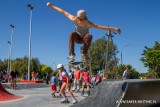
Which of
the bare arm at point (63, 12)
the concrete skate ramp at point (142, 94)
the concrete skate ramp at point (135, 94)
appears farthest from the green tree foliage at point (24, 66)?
the concrete skate ramp at point (142, 94)

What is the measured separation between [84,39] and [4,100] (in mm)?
6533

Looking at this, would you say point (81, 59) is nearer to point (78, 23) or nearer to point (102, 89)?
point (78, 23)

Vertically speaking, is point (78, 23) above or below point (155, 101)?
above

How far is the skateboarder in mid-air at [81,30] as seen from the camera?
23.0 feet

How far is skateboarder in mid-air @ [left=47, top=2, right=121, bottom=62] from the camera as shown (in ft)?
23.0

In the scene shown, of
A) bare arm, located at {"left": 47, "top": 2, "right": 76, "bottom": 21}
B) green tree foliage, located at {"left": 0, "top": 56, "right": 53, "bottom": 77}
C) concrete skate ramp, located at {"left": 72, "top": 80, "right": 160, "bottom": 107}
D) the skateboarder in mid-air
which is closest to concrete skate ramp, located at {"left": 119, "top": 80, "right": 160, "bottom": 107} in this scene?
concrete skate ramp, located at {"left": 72, "top": 80, "right": 160, "bottom": 107}

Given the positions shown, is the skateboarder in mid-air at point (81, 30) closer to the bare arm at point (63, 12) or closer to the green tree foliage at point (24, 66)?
the bare arm at point (63, 12)

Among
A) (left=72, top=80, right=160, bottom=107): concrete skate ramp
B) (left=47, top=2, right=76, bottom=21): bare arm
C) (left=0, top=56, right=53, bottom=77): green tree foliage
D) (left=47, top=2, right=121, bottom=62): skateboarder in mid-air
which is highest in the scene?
(left=0, top=56, right=53, bottom=77): green tree foliage

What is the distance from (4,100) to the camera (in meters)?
12.5

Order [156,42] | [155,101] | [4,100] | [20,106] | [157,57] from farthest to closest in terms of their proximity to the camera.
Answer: [156,42] → [157,57] → [4,100] → [20,106] → [155,101]

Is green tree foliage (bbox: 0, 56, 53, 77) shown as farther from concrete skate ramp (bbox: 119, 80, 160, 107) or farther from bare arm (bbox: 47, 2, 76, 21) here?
concrete skate ramp (bbox: 119, 80, 160, 107)

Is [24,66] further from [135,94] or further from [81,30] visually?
[135,94]

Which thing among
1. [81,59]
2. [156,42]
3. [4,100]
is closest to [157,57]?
[156,42]

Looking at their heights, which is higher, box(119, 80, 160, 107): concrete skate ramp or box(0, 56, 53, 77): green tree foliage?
box(0, 56, 53, 77): green tree foliage
